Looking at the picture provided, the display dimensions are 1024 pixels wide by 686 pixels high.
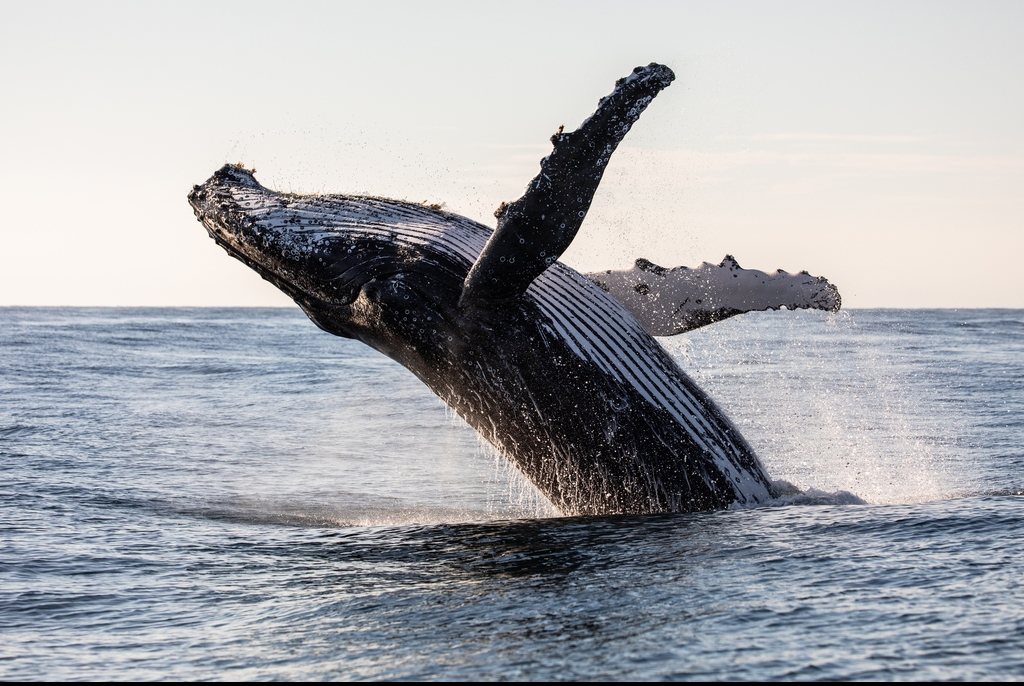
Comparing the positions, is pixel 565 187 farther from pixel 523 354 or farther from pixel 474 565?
pixel 474 565

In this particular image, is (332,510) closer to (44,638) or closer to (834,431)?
(44,638)

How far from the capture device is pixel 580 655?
10.9ft

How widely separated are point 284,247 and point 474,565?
2759mm

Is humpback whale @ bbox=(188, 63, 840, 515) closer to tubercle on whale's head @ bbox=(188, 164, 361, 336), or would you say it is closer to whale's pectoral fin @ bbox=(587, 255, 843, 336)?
tubercle on whale's head @ bbox=(188, 164, 361, 336)

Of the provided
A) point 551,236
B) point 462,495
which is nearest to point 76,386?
point 462,495

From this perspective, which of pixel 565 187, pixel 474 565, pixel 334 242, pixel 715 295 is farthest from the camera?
pixel 715 295

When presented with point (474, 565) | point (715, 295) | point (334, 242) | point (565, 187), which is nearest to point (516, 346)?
point (565, 187)

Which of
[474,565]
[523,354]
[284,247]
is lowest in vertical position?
[474,565]

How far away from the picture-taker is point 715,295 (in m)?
7.24

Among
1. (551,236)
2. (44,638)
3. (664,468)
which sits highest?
(551,236)

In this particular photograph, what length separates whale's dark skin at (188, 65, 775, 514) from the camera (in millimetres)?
6238

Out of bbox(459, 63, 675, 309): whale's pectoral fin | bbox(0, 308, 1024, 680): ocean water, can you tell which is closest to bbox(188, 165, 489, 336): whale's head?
bbox(459, 63, 675, 309): whale's pectoral fin

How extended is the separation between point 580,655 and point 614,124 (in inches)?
122

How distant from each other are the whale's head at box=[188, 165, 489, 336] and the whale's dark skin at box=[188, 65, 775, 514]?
0.03 feet
